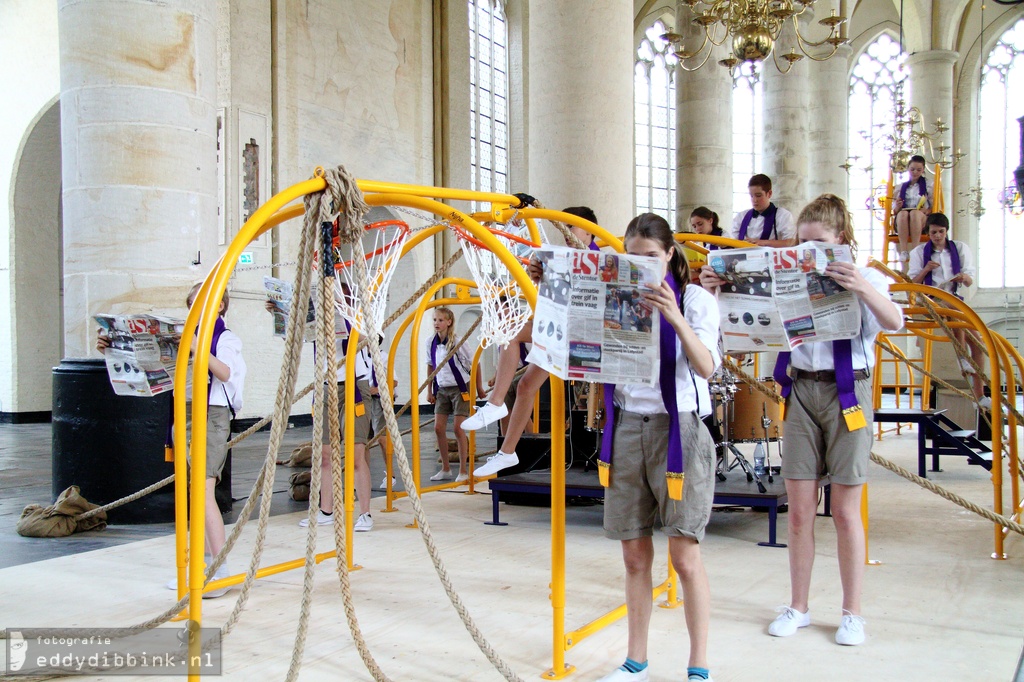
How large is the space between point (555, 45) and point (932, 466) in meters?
6.80

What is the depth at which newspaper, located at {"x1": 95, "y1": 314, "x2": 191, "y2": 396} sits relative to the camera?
506 cm

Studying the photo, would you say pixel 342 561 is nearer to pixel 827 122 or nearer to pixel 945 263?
pixel 945 263

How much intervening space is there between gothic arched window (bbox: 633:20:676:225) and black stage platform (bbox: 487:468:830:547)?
22.0m

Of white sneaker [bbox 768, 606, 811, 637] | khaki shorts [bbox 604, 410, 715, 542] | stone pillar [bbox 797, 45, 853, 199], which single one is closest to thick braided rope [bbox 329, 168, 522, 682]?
khaki shorts [bbox 604, 410, 715, 542]

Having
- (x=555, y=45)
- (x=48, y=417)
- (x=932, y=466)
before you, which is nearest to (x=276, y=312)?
(x=555, y=45)

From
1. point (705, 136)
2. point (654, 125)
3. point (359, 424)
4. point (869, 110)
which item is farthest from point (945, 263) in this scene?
point (869, 110)

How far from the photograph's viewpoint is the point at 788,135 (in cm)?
1888

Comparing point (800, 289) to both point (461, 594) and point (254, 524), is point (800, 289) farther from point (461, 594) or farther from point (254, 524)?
point (254, 524)

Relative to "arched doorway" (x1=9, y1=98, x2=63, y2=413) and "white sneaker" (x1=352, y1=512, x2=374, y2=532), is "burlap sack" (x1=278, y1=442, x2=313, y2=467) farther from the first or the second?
"arched doorway" (x1=9, y1=98, x2=63, y2=413)

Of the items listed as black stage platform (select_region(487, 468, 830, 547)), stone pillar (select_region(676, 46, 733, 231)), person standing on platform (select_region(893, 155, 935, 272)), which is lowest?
black stage platform (select_region(487, 468, 830, 547))

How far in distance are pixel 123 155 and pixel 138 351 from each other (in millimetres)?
2813

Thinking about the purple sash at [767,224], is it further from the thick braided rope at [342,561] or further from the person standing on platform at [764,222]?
the thick braided rope at [342,561]

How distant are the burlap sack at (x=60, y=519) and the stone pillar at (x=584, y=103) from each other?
4758 mm

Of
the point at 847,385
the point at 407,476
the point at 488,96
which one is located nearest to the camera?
the point at 407,476
